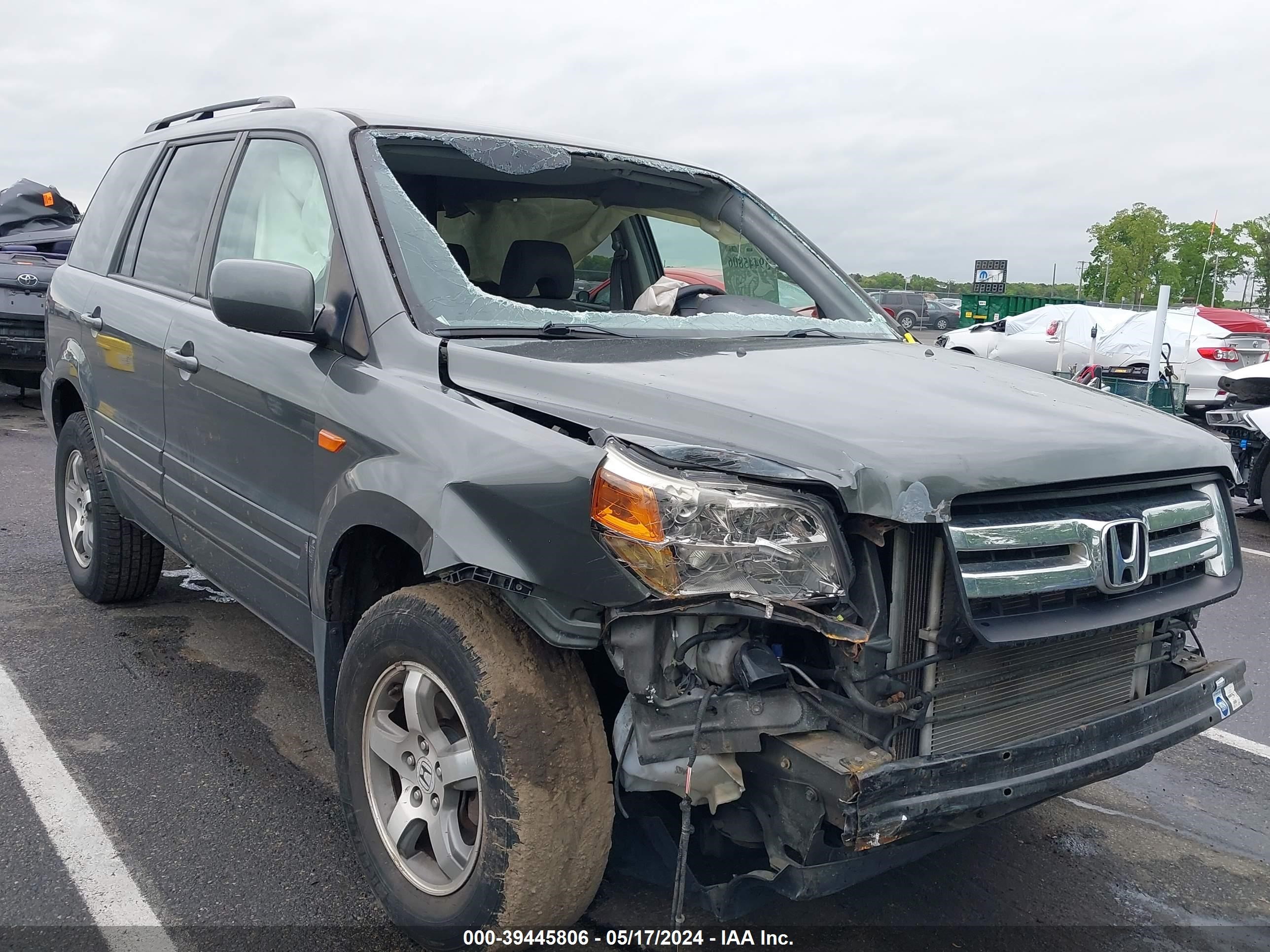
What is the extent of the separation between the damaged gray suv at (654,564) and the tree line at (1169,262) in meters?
61.0

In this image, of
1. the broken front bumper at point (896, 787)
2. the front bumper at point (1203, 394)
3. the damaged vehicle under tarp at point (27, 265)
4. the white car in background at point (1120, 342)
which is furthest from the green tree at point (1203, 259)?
the broken front bumper at point (896, 787)

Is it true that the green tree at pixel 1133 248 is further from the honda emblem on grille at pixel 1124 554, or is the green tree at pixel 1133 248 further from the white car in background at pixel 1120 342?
the honda emblem on grille at pixel 1124 554

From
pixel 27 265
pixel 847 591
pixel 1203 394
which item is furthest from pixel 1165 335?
pixel 847 591

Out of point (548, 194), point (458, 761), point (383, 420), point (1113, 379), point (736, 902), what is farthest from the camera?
point (1113, 379)

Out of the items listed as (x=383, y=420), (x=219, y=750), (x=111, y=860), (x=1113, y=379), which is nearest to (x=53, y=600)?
(x=219, y=750)

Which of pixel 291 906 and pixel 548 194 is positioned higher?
pixel 548 194

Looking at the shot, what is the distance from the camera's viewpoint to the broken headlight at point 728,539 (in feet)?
6.32

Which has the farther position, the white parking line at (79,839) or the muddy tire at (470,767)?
the white parking line at (79,839)

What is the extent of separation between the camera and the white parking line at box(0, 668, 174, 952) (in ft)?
8.31

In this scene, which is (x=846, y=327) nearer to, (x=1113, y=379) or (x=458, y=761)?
(x=458, y=761)

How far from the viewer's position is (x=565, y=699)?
84.5 inches

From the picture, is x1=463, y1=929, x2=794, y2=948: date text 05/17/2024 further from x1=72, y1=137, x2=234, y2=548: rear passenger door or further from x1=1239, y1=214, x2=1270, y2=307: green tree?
x1=1239, y1=214, x2=1270, y2=307: green tree

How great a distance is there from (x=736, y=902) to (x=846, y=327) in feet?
6.46

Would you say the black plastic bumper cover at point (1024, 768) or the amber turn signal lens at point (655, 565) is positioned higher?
the amber turn signal lens at point (655, 565)
